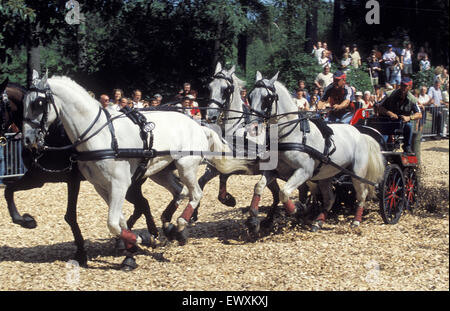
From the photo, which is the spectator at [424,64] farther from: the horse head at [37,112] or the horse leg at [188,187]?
the horse head at [37,112]

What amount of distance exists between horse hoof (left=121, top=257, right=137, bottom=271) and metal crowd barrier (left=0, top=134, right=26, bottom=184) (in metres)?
5.84

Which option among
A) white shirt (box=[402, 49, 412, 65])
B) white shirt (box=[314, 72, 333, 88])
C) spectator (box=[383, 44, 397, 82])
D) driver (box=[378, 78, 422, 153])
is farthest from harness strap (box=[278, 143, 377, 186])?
white shirt (box=[402, 49, 412, 65])

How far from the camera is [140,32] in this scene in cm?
1662

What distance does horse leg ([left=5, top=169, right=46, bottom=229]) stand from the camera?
650 centimetres

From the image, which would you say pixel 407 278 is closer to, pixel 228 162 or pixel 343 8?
pixel 228 162

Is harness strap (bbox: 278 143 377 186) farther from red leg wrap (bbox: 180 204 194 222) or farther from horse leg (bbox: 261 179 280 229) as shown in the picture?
red leg wrap (bbox: 180 204 194 222)

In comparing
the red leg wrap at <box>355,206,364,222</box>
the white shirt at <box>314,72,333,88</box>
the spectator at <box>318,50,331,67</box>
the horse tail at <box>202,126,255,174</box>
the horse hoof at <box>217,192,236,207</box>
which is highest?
the spectator at <box>318,50,331,67</box>

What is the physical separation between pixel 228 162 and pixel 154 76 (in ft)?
32.2

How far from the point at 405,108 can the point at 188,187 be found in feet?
11.7

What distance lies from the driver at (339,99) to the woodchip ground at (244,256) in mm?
1478

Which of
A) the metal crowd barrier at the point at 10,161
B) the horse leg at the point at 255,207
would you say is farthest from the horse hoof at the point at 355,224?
the metal crowd barrier at the point at 10,161

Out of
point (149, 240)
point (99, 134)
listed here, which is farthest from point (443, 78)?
point (99, 134)

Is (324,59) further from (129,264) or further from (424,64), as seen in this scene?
(129,264)

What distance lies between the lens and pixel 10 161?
11422 mm
